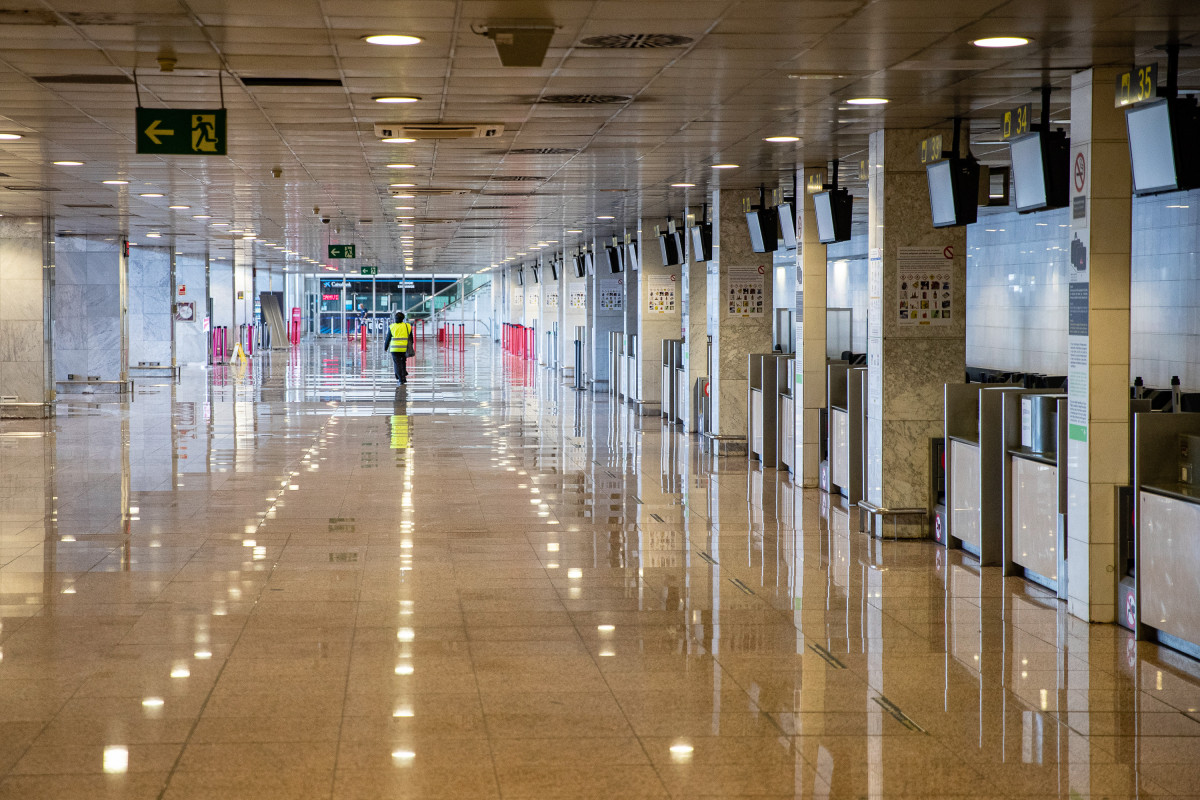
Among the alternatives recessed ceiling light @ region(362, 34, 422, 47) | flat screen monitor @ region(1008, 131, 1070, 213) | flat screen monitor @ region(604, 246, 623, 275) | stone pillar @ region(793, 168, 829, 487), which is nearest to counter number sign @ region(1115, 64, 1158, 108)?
flat screen monitor @ region(1008, 131, 1070, 213)

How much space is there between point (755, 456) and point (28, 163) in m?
8.59

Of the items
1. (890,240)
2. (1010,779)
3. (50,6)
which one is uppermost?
(50,6)

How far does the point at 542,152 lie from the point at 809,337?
322 cm

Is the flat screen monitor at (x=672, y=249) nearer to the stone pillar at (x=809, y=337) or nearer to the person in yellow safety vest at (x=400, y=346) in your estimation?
the stone pillar at (x=809, y=337)

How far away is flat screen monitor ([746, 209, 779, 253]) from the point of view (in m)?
13.6

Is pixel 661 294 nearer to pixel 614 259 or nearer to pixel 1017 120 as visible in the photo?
pixel 614 259

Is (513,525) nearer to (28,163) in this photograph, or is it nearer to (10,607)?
(10,607)

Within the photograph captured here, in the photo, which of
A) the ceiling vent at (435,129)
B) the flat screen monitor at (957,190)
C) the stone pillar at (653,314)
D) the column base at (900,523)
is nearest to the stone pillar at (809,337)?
the column base at (900,523)

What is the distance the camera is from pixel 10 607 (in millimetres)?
6969

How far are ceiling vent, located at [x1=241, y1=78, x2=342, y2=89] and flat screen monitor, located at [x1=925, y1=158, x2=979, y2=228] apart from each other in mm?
4416

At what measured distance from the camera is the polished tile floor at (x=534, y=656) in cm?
449

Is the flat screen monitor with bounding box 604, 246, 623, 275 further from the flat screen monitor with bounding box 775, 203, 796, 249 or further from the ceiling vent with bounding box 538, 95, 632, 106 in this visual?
the ceiling vent with bounding box 538, 95, 632, 106

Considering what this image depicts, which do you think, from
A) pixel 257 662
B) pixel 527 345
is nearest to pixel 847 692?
pixel 257 662

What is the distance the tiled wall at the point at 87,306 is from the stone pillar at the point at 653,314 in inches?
451
